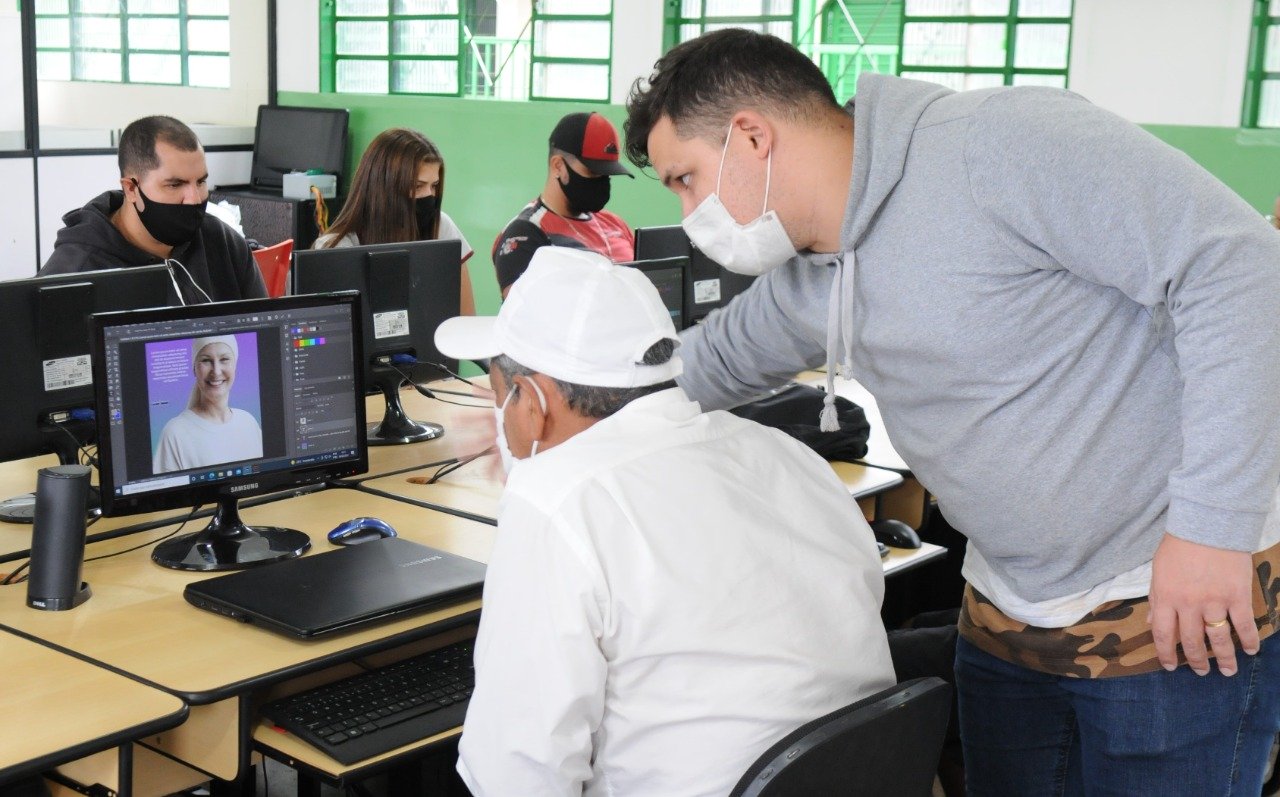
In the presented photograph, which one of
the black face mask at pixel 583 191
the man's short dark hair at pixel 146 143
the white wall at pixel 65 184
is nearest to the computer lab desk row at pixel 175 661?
the man's short dark hair at pixel 146 143

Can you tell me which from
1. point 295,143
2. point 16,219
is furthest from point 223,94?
point 16,219

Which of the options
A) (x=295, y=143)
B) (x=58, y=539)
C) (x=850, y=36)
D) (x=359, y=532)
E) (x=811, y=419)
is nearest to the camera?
(x=58, y=539)

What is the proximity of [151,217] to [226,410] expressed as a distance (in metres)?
1.24

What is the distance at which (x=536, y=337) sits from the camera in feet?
4.86

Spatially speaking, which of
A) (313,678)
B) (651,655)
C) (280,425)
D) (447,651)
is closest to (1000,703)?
(651,655)

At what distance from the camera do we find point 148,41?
7.22 m

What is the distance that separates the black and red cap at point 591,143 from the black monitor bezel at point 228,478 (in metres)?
1.68

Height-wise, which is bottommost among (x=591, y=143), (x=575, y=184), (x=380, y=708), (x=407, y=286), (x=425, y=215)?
(x=380, y=708)

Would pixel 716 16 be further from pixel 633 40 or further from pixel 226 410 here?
pixel 226 410

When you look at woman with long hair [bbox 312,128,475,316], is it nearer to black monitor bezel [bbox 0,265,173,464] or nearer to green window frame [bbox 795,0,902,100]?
black monitor bezel [bbox 0,265,173,464]

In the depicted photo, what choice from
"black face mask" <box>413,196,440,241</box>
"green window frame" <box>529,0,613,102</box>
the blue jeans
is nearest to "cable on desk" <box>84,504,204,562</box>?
the blue jeans

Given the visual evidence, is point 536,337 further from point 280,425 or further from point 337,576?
point 280,425

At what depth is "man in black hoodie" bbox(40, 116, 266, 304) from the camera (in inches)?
125

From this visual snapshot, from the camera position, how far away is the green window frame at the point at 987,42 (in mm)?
5086
